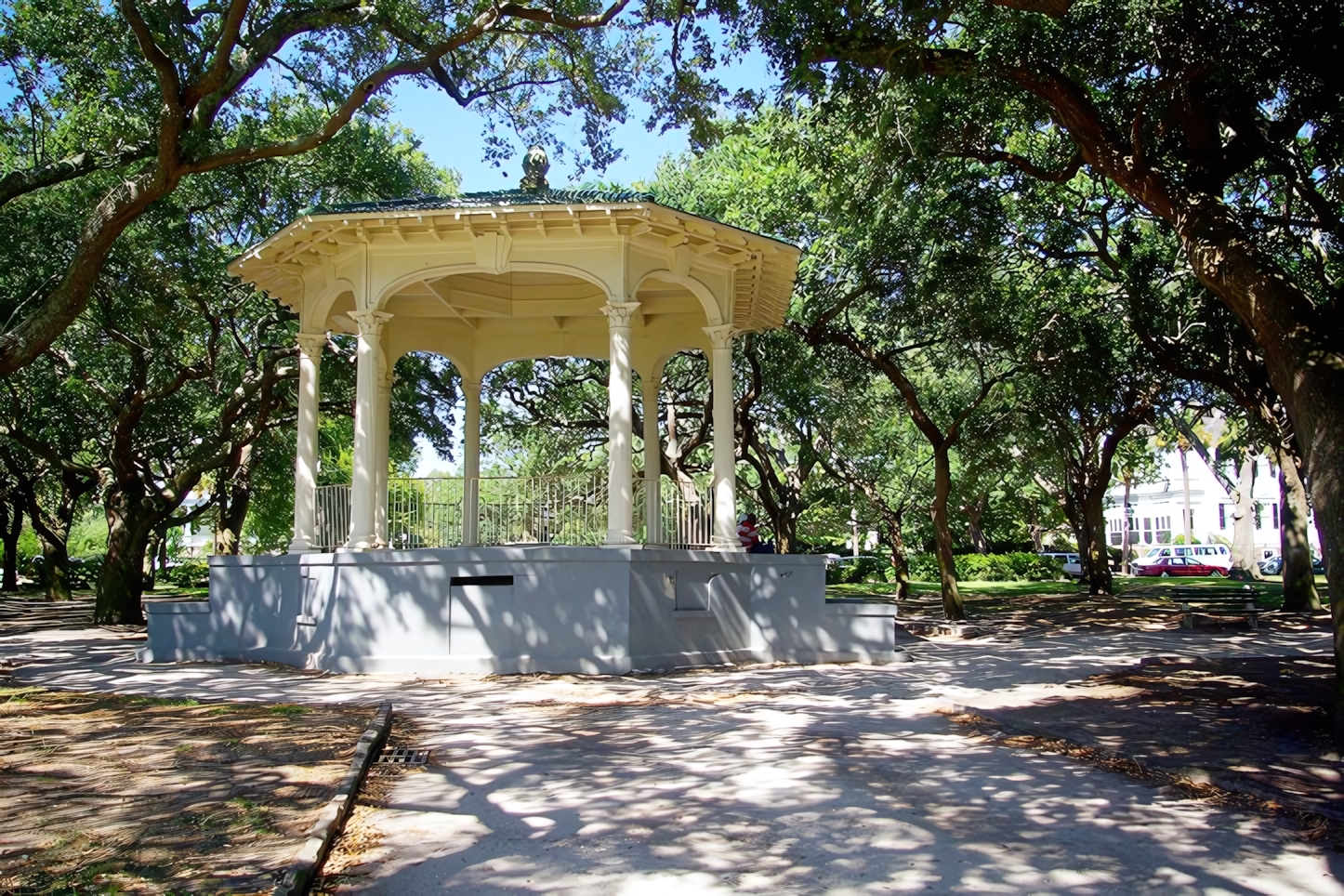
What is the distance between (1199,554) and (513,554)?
60353 mm

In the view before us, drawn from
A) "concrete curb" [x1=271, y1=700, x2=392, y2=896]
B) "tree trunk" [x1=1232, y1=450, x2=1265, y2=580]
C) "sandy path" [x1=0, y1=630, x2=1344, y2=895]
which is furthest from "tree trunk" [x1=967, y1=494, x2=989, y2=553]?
"concrete curb" [x1=271, y1=700, x2=392, y2=896]

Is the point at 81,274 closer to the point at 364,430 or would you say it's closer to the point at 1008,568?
the point at 364,430

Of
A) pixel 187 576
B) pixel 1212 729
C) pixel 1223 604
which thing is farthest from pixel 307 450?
pixel 187 576

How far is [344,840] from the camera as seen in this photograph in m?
5.55

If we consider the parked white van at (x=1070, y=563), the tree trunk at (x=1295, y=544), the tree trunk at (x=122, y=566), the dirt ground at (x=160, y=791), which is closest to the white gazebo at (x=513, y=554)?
the dirt ground at (x=160, y=791)

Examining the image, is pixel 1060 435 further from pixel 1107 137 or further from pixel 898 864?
pixel 898 864

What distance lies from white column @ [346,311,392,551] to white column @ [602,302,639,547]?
10.6 ft

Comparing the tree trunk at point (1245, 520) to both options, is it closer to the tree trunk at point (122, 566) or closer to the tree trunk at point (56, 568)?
the tree trunk at point (122, 566)

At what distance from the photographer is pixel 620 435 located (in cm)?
1359

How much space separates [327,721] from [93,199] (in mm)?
13765

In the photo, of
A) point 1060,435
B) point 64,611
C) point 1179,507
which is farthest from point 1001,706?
point 1179,507

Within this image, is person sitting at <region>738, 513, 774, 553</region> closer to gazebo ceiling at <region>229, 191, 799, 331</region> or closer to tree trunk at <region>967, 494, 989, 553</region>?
gazebo ceiling at <region>229, 191, 799, 331</region>

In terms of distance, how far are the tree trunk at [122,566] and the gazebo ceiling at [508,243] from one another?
8048 millimetres

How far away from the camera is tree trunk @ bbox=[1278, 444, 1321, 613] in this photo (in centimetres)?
2392
